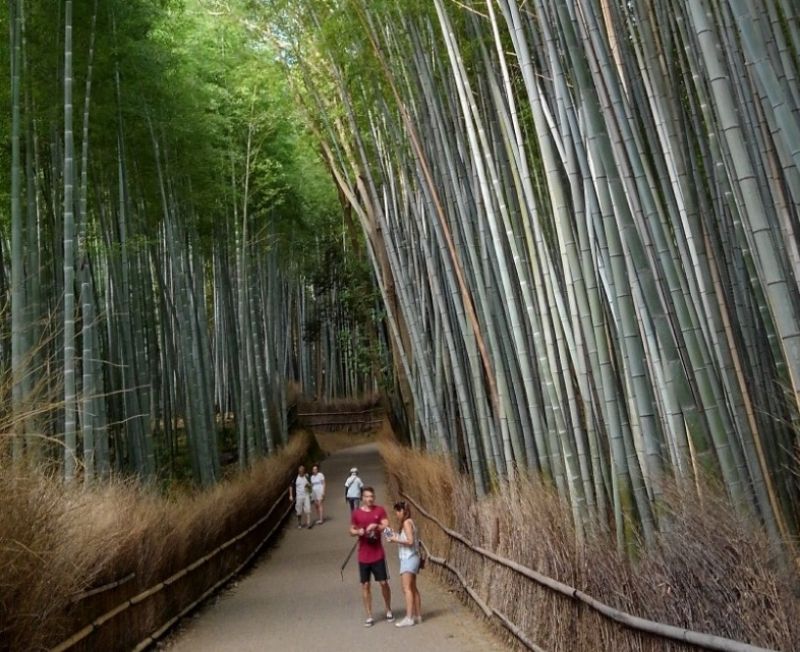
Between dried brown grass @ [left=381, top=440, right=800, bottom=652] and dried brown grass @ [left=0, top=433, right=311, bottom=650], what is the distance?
6.13 feet

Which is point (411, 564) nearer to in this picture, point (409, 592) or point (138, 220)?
point (409, 592)

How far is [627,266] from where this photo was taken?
3.37m

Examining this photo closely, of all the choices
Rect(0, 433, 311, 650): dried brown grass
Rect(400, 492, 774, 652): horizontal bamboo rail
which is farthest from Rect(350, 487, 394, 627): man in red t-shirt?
Rect(0, 433, 311, 650): dried brown grass

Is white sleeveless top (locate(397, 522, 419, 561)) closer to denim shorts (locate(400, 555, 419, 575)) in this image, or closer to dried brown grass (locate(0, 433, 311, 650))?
denim shorts (locate(400, 555, 419, 575))

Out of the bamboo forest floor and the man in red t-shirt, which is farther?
the man in red t-shirt

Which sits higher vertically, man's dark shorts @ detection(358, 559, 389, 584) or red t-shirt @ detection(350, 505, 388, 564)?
red t-shirt @ detection(350, 505, 388, 564)

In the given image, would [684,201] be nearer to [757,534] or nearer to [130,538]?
[757,534]

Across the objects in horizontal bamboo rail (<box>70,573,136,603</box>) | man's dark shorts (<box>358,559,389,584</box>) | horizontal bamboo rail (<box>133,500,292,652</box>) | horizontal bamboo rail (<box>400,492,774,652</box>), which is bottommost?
horizontal bamboo rail (<box>133,500,292,652</box>)

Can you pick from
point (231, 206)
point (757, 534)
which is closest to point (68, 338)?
point (757, 534)

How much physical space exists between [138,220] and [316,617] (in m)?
5.35

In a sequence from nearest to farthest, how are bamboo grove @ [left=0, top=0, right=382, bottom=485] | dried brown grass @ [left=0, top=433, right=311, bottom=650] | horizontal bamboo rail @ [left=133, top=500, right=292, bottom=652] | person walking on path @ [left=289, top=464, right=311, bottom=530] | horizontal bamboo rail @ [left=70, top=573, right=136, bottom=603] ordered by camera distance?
dried brown grass @ [left=0, top=433, right=311, bottom=650]
horizontal bamboo rail @ [left=70, top=573, right=136, bottom=603]
horizontal bamboo rail @ [left=133, top=500, right=292, bottom=652]
bamboo grove @ [left=0, top=0, right=382, bottom=485]
person walking on path @ [left=289, top=464, right=311, bottom=530]

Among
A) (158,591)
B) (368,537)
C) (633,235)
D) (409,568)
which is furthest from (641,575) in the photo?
(158,591)

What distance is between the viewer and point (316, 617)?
5.86m

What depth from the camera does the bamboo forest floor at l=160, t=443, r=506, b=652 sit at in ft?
16.6
